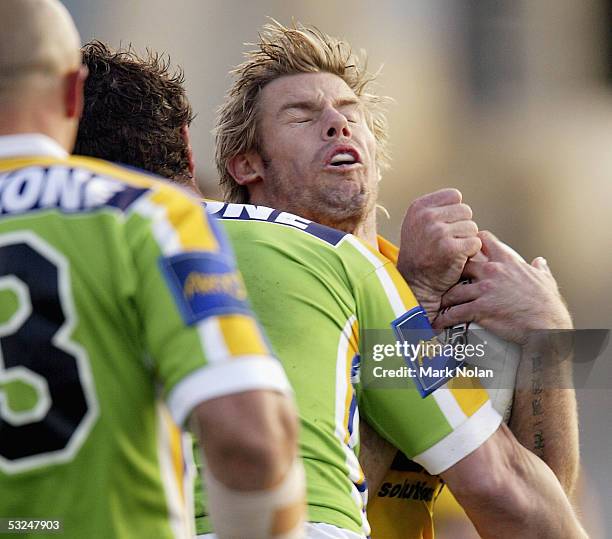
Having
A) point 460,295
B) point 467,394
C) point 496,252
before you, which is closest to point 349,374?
point 467,394

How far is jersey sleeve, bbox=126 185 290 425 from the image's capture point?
1.63m

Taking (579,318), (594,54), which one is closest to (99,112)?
(579,318)

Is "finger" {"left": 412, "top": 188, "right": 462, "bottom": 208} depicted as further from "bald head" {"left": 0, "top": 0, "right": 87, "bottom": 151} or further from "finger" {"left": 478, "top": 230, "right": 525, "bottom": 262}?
"bald head" {"left": 0, "top": 0, "right": 87, "bottom": 151}

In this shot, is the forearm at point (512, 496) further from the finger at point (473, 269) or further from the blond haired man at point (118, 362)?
the blond haired man at point (118, 362)

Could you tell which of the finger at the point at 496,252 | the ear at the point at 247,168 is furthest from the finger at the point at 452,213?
the ear at the point at 247,168

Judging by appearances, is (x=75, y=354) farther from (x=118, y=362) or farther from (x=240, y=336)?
(x=240, y=336)

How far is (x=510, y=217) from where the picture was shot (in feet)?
31.7

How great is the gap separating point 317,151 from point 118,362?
2244 millimetres

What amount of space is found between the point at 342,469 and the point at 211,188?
498cm

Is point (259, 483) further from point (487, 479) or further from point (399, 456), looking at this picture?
point (399, 456)

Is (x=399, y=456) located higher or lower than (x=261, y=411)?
lower

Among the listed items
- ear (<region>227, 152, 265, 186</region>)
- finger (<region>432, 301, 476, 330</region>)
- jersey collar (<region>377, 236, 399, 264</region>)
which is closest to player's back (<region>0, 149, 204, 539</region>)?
finger (<region>432, 301, 476, 330</region>)

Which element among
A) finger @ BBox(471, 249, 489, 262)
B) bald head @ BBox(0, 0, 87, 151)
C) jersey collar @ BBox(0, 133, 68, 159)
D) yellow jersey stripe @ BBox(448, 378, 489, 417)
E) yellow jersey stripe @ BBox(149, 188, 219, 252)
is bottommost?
yellow jersey stripe @ BBox(448, 378, 489, 417)

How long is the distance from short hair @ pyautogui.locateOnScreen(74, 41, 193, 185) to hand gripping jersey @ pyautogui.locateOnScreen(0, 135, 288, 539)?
1.45 metres
